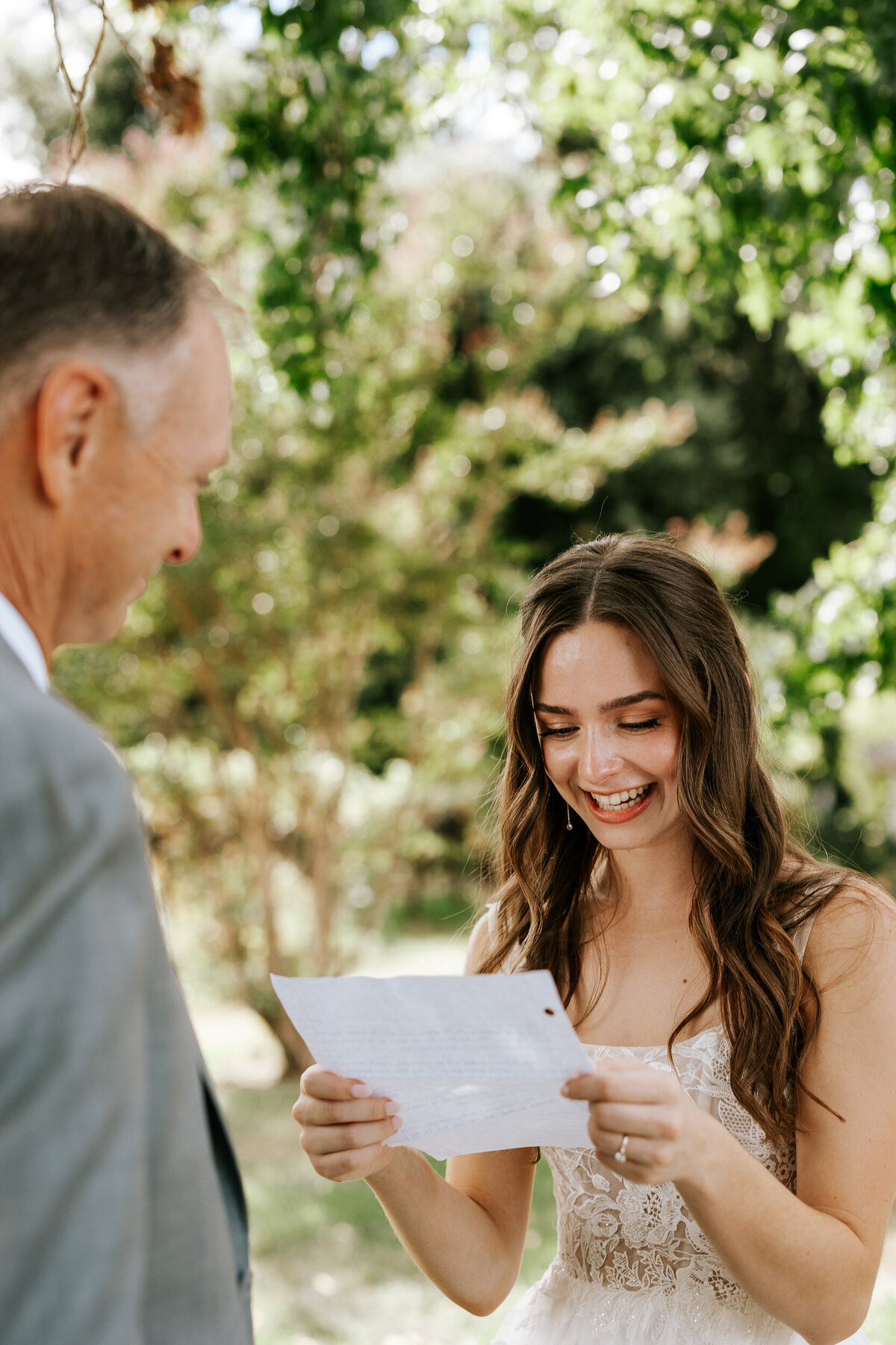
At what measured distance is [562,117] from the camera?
425cm

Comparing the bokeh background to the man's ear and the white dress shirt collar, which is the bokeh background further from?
the white dress shirt collar

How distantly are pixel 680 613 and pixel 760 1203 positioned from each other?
3.34 feet

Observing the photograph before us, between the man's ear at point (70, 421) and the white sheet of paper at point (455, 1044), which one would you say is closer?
the man's ear at point (70, 421)

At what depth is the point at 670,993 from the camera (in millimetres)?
2059

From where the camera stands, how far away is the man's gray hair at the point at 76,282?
921 mm

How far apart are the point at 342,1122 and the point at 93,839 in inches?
34.9

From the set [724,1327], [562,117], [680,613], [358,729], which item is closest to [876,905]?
[680,613]

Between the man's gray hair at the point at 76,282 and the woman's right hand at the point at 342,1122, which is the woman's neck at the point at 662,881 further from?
the man's gray hair at the point at 76,282

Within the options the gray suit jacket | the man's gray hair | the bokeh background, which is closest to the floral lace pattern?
the bokeh background

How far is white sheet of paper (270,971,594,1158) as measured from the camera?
1.18 meters

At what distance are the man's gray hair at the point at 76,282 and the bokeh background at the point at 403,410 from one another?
0.19 m

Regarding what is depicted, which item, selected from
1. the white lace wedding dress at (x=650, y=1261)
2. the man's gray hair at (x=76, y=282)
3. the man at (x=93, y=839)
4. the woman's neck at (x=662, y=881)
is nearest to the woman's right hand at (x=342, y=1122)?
the man at (x=93, y=839)

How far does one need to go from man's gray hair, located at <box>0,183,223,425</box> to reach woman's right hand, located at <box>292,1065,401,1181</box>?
39.0 inches

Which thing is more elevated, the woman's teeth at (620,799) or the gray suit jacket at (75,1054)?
the gray suit jacket at (75,1054)
